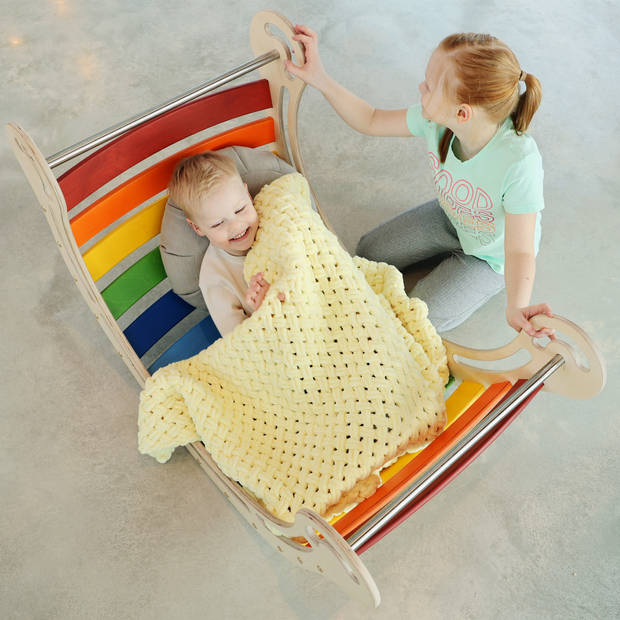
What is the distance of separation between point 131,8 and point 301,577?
2.12 metres

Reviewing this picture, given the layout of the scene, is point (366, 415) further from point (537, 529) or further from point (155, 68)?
point (155, 68)

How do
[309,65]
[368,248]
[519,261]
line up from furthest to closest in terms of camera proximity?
[368,248] < [309,65] < [519,261]

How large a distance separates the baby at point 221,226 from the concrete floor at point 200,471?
0.41m

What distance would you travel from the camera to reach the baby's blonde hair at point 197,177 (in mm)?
1370

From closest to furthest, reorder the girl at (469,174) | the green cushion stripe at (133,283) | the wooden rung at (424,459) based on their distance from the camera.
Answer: the wooden rung at (424,459)
the girl at (469,174)
the green cushion stripe at (133,283)

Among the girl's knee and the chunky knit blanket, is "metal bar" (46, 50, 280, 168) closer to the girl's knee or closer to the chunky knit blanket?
the chunky knit blanket

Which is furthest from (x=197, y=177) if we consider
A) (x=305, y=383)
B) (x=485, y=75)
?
(x=485, y=75)

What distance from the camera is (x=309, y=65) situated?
58.1 inches

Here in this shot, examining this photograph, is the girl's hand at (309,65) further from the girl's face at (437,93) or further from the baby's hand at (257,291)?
the baby's hand at (257,291)

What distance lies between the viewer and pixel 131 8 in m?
2.56

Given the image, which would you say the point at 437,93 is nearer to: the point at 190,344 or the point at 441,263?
the point at 441,263

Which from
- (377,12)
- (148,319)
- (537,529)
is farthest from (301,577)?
(377,12)

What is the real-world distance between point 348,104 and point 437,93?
0.33m

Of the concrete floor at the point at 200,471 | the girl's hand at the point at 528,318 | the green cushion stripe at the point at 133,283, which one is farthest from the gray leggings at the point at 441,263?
the green cushion stripe at the point at 133,283
